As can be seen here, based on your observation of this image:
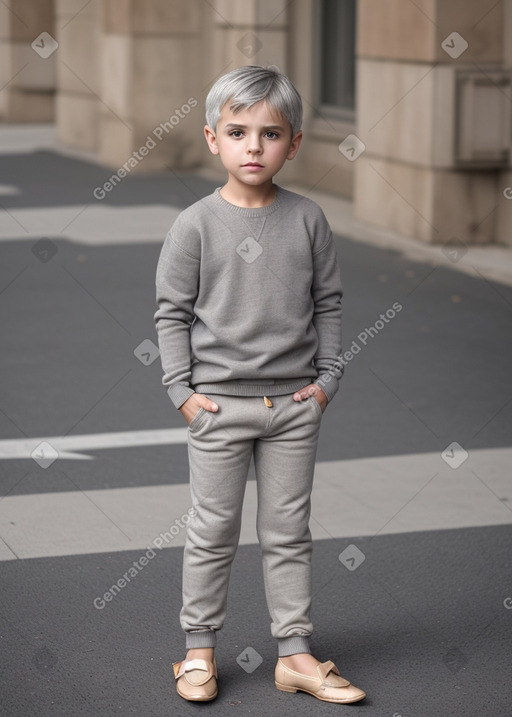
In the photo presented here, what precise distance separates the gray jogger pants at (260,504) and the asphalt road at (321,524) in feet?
0.80

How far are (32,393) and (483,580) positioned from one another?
11.5 ft

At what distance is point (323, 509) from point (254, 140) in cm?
232

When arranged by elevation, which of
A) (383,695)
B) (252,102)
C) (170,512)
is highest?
(252,102)

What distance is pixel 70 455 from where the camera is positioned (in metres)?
6.50

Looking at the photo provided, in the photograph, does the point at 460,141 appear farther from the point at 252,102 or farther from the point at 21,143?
the point at 21,143

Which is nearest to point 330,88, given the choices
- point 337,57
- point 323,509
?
point 337,57

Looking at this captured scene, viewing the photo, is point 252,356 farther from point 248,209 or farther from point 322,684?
point 322,684

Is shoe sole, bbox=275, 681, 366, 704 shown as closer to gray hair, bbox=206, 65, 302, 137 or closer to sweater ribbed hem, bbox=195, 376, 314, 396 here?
sweater ribbed hem, bbox=195, 376, 314, 396

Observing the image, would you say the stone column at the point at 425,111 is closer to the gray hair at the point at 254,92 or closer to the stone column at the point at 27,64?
the gray hair at the point at 254,92

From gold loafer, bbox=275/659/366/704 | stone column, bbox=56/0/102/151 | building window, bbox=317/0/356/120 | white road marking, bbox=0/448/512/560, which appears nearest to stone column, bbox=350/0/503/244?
building window, bbox=317/0/356/120

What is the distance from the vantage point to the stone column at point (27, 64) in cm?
2834

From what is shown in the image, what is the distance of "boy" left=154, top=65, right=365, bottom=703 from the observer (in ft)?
12.4

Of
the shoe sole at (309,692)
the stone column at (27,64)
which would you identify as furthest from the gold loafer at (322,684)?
the stone column at (27,64)

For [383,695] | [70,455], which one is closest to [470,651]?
[383,695]
